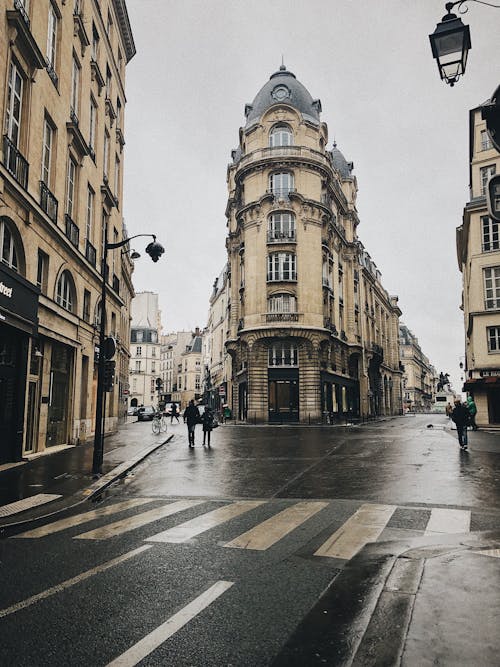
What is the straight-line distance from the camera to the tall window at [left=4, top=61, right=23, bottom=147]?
13.9m

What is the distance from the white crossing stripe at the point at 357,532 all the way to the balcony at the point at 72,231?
14936mm

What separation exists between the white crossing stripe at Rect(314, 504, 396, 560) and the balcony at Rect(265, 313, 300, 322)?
106 ft

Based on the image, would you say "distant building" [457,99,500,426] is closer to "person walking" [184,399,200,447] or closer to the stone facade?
"person walking" [184,399,200,447]

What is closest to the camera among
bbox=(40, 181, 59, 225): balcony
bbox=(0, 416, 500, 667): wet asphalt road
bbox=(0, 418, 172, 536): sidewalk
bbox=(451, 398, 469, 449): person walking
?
bbox=(0, 416, 500, 667): wet asphalt road

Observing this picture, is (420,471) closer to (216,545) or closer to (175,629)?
(216,545)

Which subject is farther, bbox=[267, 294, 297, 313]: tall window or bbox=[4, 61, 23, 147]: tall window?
bbox=[267, 294, 297, 313]: tall window

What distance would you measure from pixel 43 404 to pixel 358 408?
41.5 m

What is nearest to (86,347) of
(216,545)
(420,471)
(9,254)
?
(9,254)

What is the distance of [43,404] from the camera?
16203 millimetres

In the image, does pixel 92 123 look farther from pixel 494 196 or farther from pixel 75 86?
pixel 494 196

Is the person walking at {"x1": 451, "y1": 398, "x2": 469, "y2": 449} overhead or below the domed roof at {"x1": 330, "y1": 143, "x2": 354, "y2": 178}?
below

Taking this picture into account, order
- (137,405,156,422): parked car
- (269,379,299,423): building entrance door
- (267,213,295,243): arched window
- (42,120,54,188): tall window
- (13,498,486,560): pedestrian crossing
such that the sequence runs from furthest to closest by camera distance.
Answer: (137,405,156,422): parked car
(267,213,295,243): arched window
(269,379,299,423): building entrance door
(42,120,54,188): tall window
(13,498,486,560): pedestrian crossing

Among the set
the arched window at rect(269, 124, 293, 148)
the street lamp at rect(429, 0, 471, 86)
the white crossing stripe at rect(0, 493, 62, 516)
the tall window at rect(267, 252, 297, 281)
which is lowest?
the white crossing stripe at rect(0, 493, 62, 516)

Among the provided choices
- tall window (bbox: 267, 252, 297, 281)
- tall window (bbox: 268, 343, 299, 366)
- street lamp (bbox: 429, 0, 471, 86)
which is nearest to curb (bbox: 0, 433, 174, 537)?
street lamp (bbox: 429, 0, 471, 86)
